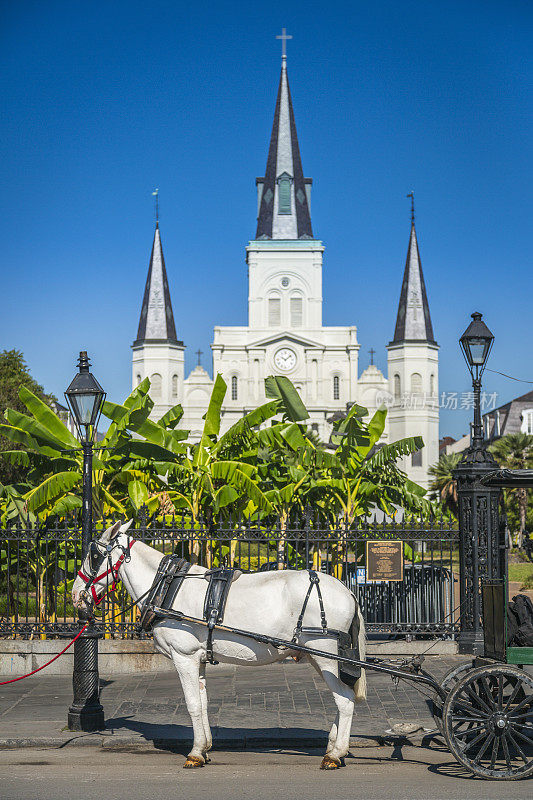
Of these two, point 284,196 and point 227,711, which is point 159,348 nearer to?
point 284,196

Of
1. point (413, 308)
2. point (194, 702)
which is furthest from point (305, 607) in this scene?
point (413, 308)

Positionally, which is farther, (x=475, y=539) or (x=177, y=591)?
(x=475, y=539)

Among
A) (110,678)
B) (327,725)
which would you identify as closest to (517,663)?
(327,725)

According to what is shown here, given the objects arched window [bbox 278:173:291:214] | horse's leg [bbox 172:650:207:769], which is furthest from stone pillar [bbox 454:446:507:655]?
arched window [bbox 278:173:291:214]

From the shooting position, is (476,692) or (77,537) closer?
(476,692)

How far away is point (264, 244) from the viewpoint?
90.8 m

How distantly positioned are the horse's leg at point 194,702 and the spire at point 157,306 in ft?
265

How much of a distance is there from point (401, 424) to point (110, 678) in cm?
7686

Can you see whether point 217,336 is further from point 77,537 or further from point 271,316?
point 77,537

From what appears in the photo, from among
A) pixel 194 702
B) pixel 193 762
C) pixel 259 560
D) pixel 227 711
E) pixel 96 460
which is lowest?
pixel 227 711

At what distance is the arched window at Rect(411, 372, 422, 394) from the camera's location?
88.2 metres

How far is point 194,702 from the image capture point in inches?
292

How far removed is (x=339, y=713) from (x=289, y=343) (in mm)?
81032

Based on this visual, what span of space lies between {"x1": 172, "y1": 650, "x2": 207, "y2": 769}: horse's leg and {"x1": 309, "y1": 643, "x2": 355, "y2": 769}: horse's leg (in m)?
1.00
